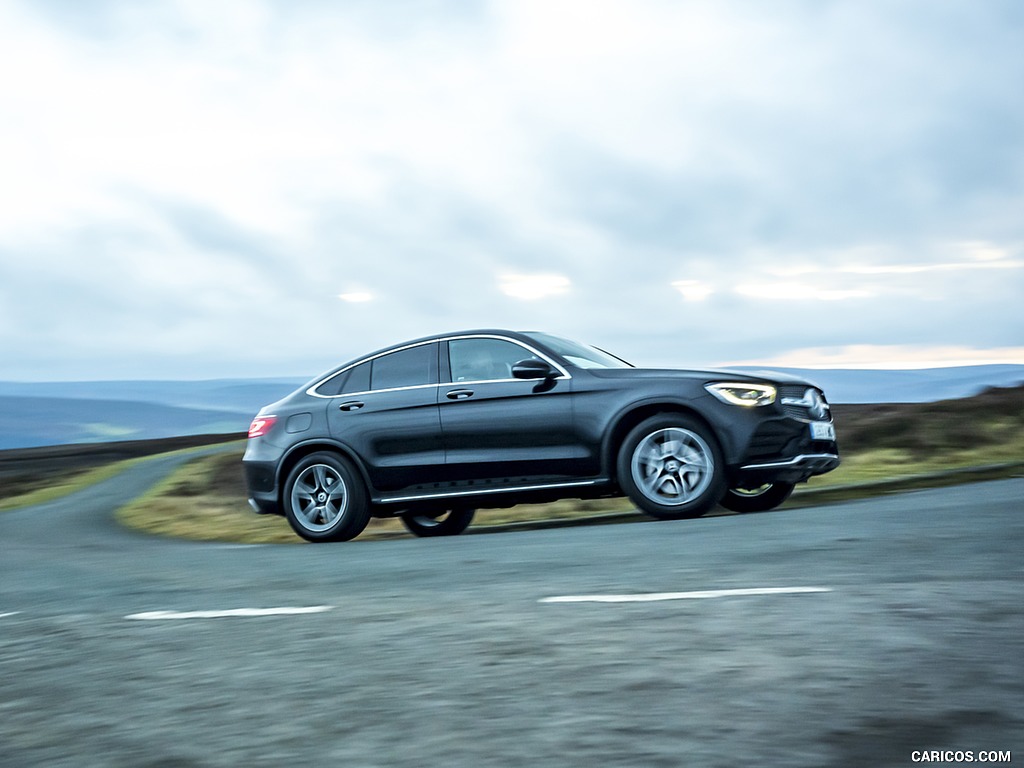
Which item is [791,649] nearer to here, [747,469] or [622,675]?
[622,675]

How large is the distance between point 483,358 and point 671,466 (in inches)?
76.2

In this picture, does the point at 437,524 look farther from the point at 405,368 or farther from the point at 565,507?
the point at 565,507

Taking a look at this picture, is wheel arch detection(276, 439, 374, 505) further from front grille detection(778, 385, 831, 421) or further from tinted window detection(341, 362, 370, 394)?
front grille detection(778, 385, 831, 421)

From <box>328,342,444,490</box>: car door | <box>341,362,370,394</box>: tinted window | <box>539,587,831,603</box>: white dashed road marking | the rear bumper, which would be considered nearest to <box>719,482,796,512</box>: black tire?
<box>328,342,444,490</box>: car door

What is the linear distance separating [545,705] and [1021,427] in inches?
578

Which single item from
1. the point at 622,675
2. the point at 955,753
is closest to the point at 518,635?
the point at 622,675

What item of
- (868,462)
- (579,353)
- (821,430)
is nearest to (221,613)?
(579,353)

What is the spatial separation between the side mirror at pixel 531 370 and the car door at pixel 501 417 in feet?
0.28

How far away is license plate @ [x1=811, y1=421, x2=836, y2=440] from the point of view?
9.68 meters

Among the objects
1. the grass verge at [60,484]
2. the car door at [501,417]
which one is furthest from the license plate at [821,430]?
the grass verge at [60,484]

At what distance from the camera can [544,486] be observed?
9938 mm

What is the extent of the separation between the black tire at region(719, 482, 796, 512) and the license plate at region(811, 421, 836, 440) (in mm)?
949

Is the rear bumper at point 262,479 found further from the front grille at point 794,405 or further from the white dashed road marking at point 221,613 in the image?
the white dashed road marking at point 221,613

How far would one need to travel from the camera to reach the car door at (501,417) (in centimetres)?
990
